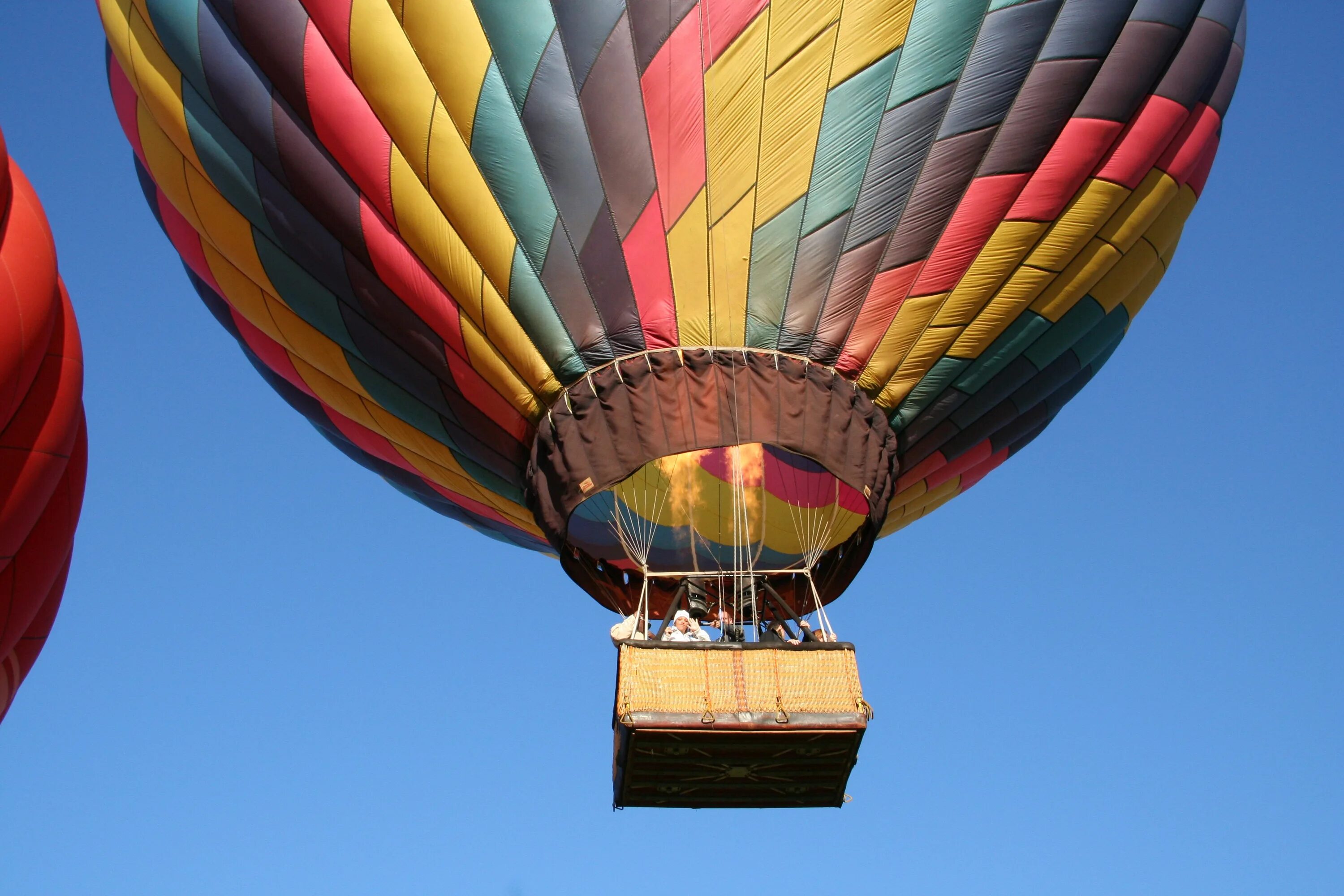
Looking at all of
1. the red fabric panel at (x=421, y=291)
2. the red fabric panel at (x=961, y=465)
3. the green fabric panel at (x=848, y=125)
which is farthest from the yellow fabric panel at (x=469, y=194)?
the red fabric panel at (x=961, y=465)

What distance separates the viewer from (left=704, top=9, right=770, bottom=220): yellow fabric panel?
799cm

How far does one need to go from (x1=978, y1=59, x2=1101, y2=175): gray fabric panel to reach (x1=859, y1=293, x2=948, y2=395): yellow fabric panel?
65 cm

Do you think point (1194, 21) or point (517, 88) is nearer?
point (517, 88)

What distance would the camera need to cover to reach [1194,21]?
871 cm

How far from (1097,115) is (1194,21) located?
2.67 ft

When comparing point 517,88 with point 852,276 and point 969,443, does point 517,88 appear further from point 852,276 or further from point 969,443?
point 969,443

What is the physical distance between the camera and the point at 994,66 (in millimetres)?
8117

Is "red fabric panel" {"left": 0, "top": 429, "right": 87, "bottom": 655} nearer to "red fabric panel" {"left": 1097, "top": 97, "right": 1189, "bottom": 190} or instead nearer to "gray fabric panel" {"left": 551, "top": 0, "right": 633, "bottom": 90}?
"gray fabric panel" {"left": 551, "top": 0, "right": 633, "bottom": 90}

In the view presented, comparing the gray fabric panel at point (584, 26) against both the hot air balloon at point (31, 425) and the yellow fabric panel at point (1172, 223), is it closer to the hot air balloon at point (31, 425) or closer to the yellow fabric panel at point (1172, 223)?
the hot air balloon at point (31, 425)

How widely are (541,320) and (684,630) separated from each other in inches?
60.8

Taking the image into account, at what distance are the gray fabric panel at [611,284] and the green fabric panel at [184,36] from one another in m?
2.04

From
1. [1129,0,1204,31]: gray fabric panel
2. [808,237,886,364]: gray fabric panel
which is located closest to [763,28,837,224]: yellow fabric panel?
[808,237,886,364]: gray fabric panel

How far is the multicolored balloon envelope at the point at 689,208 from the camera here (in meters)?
8.02

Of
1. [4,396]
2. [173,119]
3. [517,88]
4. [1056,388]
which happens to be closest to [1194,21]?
[1056,388]
